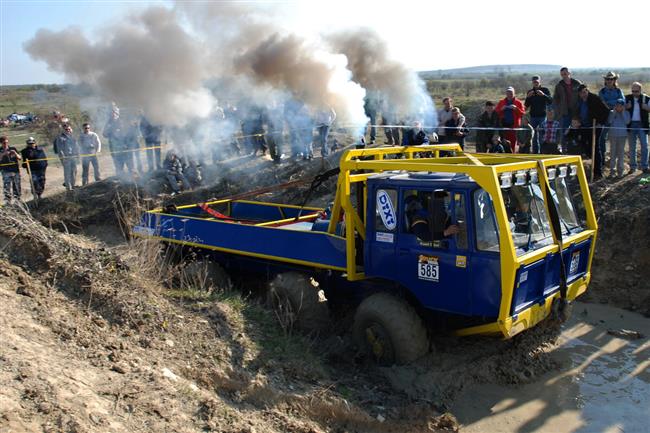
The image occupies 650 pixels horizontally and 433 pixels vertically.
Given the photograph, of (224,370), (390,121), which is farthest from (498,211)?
(390,121)

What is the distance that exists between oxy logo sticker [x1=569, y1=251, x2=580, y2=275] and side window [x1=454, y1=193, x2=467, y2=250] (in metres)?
1.45

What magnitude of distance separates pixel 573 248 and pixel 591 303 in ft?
9.76

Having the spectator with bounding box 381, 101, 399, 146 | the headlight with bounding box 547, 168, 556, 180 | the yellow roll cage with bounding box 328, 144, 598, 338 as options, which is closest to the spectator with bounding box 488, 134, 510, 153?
the spectator with bounding box 381, 101, 399, 146

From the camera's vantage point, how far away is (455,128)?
41.4ft

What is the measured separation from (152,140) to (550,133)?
951 centimetres

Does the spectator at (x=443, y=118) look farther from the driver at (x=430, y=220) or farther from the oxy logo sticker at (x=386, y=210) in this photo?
the driver at (x=430, y=220)

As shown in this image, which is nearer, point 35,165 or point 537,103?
point 537,103

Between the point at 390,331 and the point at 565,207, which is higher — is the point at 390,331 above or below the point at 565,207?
below

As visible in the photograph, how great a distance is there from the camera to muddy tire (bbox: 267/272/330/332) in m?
7.45

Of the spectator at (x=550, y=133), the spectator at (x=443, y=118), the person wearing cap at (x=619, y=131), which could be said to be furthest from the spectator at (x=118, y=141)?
the person wearing cap at (x=619, y=131)

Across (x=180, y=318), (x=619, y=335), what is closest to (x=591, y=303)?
(x=619, y=335)

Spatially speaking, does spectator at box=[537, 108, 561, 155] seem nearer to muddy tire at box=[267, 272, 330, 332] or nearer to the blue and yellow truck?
the blue and yellow truck

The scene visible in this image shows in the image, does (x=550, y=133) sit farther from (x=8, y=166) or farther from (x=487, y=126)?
(x=8, y=166)

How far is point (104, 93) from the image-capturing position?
13219 mm
